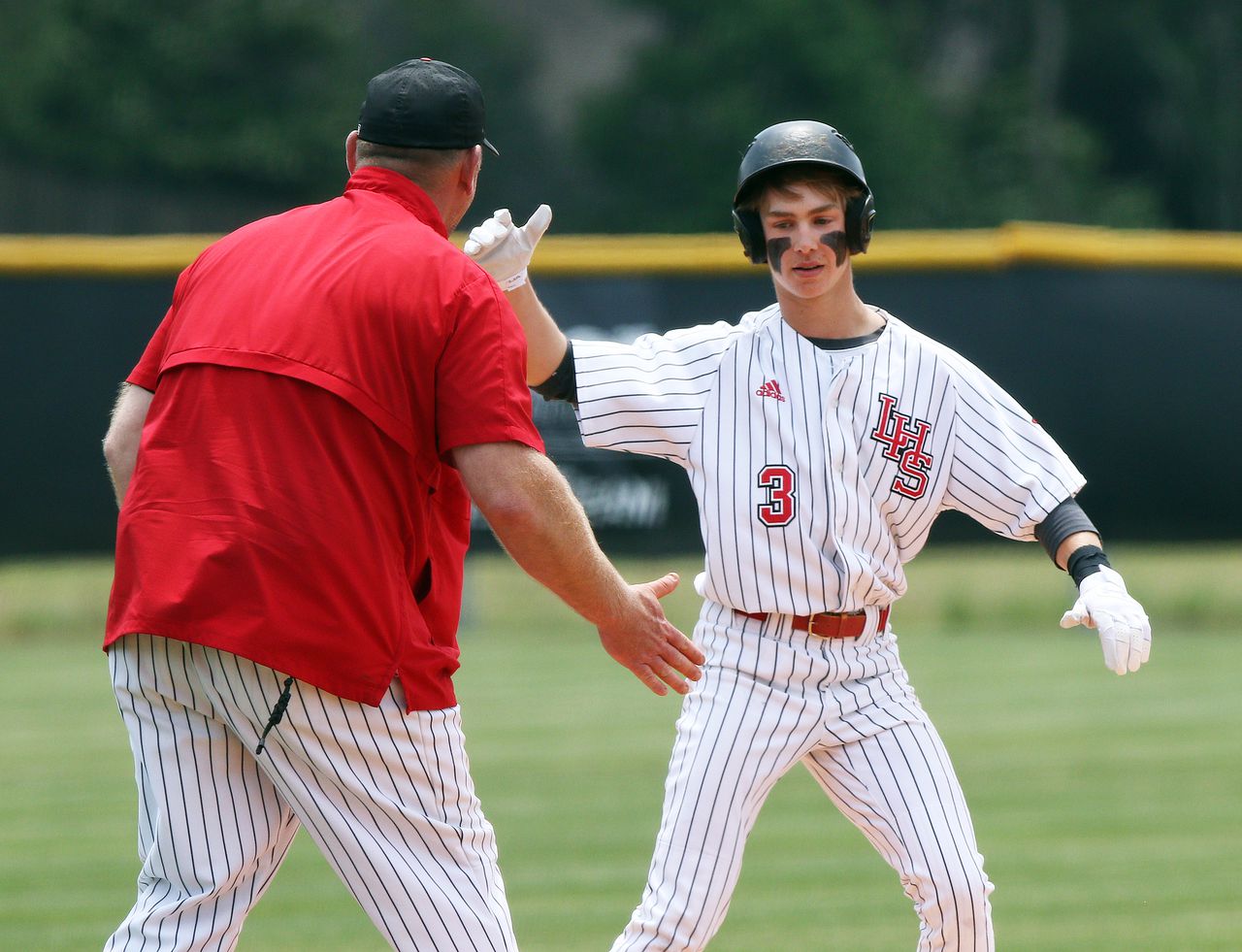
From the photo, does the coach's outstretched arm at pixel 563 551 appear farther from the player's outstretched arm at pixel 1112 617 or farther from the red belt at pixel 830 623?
the player's outstretched arm at pixel 1112 617

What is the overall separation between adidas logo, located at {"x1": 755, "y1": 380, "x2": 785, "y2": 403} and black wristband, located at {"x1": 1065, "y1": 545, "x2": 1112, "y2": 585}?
0.67 metres

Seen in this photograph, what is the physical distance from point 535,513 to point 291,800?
2.04 ft

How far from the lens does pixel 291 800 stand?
9.91 feet

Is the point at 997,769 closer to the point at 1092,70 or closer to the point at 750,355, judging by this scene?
the point at 750,355

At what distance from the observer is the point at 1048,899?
538cm

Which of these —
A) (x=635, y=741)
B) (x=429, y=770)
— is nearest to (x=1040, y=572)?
(x=635, y=741)

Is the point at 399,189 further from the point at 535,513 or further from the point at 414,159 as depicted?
the point at 535,513

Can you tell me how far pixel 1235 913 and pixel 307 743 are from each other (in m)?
3.25

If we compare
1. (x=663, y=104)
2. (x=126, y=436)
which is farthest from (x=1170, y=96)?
(x=126, y=436)

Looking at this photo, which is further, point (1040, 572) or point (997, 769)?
point (1040, 572)

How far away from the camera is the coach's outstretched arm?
294 centimetres

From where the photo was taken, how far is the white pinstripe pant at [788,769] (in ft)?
11.7

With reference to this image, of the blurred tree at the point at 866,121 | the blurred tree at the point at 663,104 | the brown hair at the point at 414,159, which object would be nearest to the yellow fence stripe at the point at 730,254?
the brown hair at the point at 414,159

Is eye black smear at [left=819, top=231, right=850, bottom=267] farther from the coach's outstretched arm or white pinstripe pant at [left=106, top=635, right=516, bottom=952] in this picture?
white pinstripe pant at [left=106, top=635, right=516, bottom=952]
